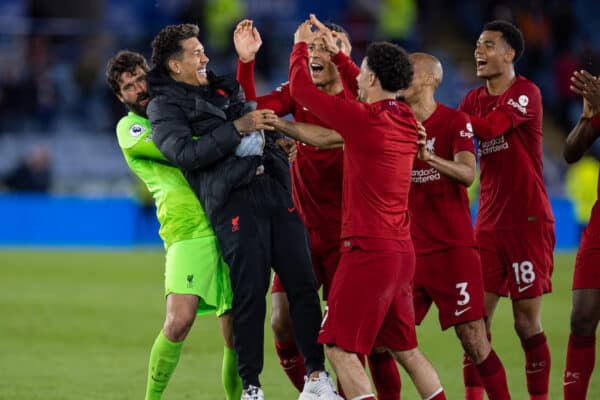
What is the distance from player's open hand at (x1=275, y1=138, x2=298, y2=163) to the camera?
7.42 meters

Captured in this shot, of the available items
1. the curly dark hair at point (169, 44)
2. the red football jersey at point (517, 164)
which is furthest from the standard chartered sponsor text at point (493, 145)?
the curly dark hair at point (169, 44)

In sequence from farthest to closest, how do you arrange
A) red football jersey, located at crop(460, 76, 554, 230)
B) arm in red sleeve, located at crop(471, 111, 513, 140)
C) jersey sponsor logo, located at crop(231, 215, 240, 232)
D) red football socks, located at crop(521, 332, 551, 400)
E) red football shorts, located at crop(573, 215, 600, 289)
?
→ red football jersey, located at crop(460, 76, 554, 230) → red football socks, located at crop(521, 332, 551, 400) → arm in red sleeve, located at crop(471, 111, 513, 140) → red football shorts, located at crop(573, 215, 600, 289) → jersey sponsor logo, located at crop(231, 215, 240, 232)

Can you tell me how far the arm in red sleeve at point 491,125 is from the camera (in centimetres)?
728

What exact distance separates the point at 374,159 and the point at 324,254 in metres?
1.36

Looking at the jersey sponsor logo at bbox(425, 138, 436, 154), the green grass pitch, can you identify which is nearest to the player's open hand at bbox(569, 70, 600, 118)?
the jersey sponsor logo at bbox(425, 138, 436, 154)

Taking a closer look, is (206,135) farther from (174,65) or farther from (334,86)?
(334,86)

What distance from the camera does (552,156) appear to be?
83.9 ft

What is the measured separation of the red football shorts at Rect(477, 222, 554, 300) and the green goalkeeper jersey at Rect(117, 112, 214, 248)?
2088 millimetres

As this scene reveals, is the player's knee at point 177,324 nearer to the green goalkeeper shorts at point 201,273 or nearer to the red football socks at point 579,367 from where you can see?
the green goalkeeper shorts at point 201,273

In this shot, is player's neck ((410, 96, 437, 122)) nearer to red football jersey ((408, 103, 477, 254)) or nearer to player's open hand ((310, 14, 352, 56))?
red football jersey ((408, 103, 477, 254))

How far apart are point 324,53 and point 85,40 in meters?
19.1

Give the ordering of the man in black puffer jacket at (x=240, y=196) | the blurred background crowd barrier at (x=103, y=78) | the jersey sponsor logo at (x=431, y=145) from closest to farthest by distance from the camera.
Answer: the man in black puffer jacket at (x=240, y=196) → the jersey sponsor logo at (x=431, y=145) → the blurred background crowd barrier at (x=103, y=78)

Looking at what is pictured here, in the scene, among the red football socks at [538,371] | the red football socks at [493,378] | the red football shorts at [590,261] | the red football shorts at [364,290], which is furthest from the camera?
the red football socks at [538,371]

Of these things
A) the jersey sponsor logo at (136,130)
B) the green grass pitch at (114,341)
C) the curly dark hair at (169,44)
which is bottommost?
the green grass pitch at (114,341)
